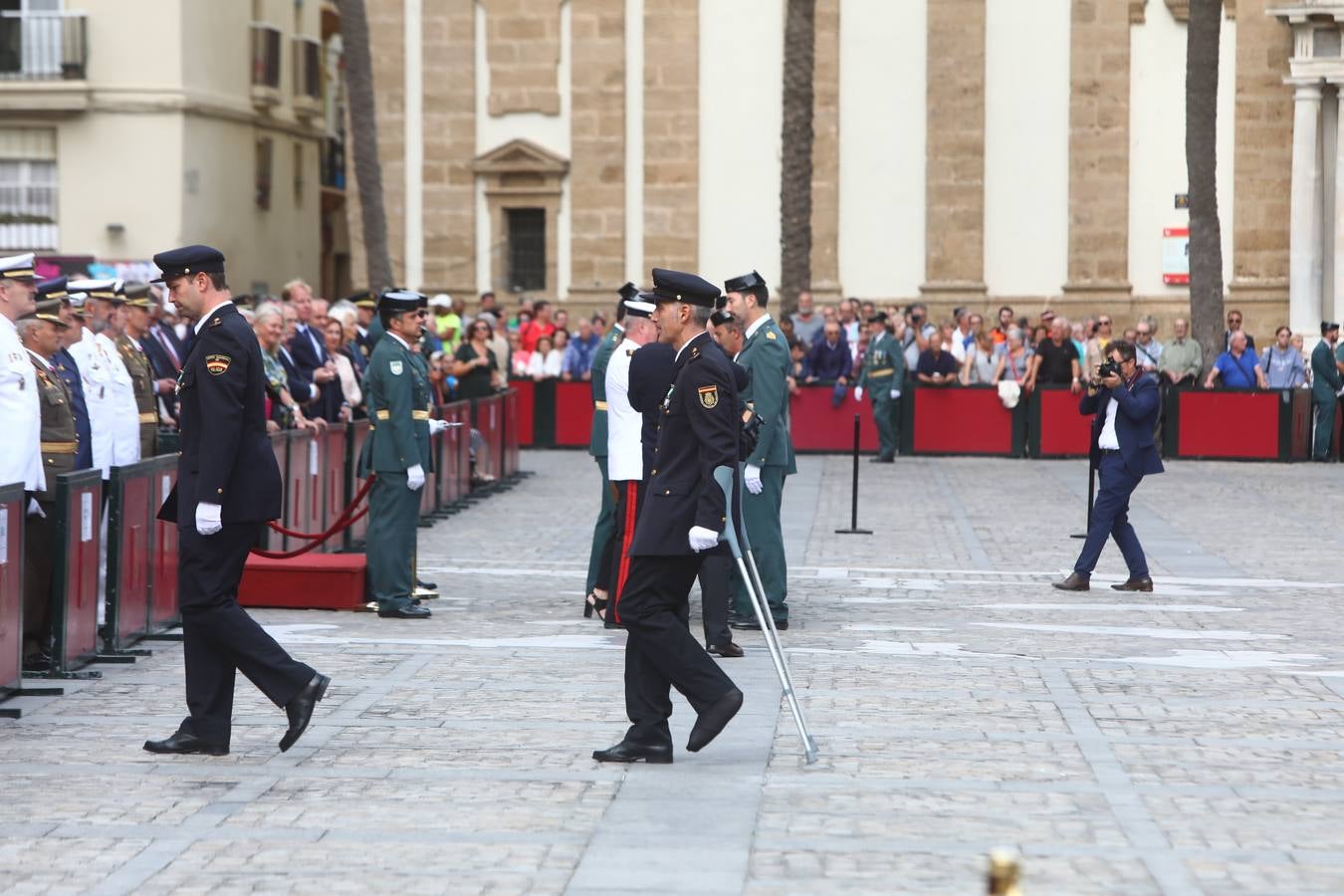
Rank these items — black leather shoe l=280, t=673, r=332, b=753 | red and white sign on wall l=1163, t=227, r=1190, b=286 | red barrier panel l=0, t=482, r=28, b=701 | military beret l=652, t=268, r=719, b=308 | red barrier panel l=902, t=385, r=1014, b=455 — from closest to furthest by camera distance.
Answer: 1. black leather shoe l=280, t=673, r=332, b=753
2. military beret l=652, t=268, r=719, b=308
3. red barrier panel l=0, t=482, r=28, b=701
4. red barrier panel l=902, t=385, r=1014, b=455
5. red and white sign on wall l=1163, t=227, r=1190, b=286

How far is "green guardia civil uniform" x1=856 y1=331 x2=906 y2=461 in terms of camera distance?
29047 millimetres

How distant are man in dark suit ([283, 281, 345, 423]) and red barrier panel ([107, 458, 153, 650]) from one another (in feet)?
17.8

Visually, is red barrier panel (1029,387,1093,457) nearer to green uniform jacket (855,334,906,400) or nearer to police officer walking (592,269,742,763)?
green uniform jacket (855,334,906,400)

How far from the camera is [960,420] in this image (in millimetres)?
30156

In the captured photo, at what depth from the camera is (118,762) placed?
8.94 m

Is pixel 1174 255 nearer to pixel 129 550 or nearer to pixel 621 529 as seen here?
pixel 621 529

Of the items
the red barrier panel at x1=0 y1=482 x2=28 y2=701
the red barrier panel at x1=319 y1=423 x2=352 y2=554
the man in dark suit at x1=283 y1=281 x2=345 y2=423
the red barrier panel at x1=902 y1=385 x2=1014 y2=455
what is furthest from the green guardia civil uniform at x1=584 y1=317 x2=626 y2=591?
the red barrier panel at x1=902 y1=385 x2=1014 y2=455

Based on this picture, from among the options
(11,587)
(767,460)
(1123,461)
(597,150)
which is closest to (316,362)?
→ (767,460)

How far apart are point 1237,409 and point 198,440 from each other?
2212 cm

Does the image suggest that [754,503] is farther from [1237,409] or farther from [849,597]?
[1237,409]

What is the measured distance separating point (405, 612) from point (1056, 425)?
17.3 m

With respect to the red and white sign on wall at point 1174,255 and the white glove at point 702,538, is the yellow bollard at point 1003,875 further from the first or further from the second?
the red and white sign on wall at point 1174,255

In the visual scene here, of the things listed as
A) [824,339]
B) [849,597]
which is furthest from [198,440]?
[824,339]

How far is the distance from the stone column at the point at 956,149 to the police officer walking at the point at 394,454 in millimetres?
27066
